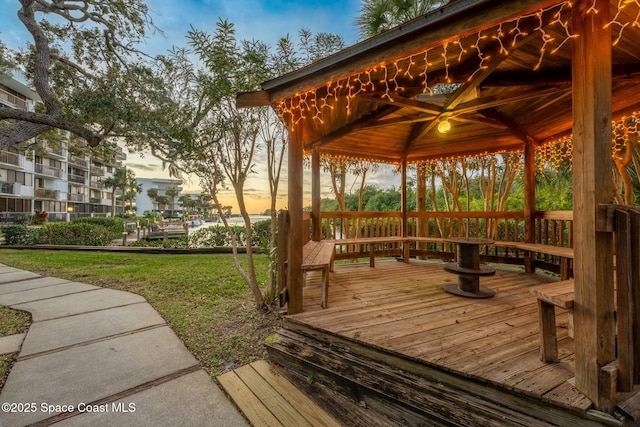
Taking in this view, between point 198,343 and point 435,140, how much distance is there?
17.1 ft

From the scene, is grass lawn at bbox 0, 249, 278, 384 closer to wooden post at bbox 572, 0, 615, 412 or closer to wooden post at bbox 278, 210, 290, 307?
wooden post at bbox 278, 210, 290, 307

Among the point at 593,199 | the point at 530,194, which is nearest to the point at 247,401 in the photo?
the point at 593,199

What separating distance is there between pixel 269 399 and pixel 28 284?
19.6 feet

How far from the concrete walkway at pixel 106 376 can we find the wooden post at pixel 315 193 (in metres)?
2.69

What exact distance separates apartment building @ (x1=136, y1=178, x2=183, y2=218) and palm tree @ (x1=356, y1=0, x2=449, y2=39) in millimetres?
41478

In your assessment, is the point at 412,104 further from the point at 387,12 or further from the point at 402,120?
the point at 387,12

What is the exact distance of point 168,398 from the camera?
6.84ft

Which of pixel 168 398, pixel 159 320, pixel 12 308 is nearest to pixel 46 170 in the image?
pixel 12 308

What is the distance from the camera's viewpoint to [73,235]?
10156mm

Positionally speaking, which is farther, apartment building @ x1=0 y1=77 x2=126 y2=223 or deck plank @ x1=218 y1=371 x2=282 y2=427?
apartment building @ x1=0 y1=77 x2=126 y2=223

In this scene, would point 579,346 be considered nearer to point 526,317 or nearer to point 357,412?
point 526,317

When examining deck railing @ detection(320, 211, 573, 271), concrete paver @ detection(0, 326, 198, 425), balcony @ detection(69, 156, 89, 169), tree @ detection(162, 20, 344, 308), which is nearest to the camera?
concrete paver @ detection(0, 326, 198, 425)

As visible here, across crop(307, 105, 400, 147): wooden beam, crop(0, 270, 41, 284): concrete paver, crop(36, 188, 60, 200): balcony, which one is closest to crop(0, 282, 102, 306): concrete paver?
crop(0, 270, 41, 284): concrete paver

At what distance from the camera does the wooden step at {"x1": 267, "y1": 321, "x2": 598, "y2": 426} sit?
1493 millimetres
